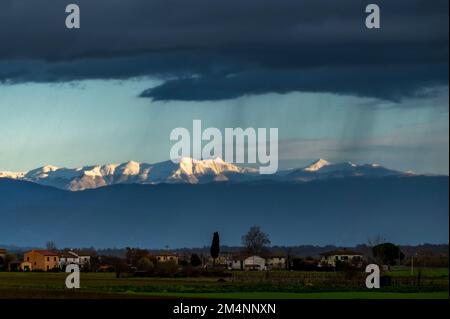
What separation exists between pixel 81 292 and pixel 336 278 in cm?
5494
